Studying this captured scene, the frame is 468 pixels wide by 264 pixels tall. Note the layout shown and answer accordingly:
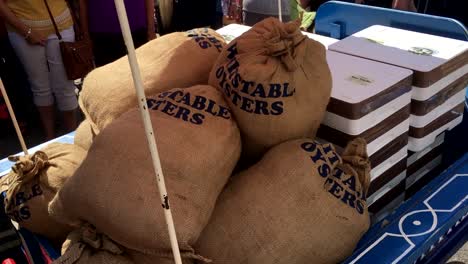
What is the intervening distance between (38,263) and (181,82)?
729mm

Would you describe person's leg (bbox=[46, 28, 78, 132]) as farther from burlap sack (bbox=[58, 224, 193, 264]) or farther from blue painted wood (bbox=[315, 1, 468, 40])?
burlap sack (bbox=[58, 224, 193, 264])

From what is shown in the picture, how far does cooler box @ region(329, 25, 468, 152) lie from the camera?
60.0 inches

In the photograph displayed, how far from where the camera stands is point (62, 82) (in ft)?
10.4

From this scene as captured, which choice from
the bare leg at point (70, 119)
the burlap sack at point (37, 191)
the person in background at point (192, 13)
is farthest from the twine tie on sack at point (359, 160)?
the person in background at point (192, 13)

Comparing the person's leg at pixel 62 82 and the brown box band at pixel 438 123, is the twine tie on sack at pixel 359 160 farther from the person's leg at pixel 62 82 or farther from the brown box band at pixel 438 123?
the person's leg at pixel 62 82

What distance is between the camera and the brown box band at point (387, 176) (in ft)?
4.85

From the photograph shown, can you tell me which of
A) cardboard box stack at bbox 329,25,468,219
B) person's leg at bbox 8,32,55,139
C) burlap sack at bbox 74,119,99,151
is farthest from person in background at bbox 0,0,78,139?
cardboard box stack at bbox 329,25,468,219

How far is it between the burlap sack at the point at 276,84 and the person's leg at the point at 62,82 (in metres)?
2.00

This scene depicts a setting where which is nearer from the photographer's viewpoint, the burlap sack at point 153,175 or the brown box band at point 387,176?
the burlap sack at point 153,175

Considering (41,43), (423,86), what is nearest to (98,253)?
(423,86)

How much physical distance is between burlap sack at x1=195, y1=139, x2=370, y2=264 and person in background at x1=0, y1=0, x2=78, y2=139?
2154mm

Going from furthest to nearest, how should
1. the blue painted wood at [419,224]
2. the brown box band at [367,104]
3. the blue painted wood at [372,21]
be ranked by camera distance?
1. the blue painted wood at [372,21]
2. the brown box band at [367,104]
3. the blue painted wood at [419,224]

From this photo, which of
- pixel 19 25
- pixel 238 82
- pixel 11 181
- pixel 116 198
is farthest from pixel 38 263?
pixel 19 25

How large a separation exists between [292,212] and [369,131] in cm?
39
